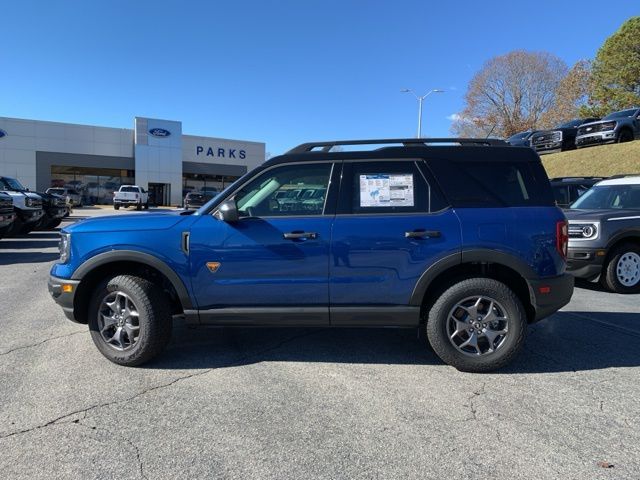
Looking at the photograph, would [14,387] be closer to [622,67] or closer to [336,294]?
[336,294]

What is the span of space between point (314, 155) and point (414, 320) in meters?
1.69

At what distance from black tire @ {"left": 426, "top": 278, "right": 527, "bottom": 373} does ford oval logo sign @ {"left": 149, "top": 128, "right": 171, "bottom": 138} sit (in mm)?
45207

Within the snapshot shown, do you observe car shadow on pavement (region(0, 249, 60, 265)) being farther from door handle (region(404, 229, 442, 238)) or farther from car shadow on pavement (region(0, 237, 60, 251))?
door handle (region(404, 229, 442, 238))

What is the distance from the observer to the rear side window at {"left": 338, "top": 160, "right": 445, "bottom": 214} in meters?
4.23

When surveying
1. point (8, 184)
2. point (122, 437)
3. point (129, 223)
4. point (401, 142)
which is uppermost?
point (8, 184)

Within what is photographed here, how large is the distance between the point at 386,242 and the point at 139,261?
2.12m

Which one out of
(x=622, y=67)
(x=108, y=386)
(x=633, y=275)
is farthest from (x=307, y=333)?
(x=622, y=67)

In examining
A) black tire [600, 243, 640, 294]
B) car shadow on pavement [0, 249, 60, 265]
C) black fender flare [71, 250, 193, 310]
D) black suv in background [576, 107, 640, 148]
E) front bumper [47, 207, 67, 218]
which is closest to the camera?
black fender flare [71, 250, 193, 310]

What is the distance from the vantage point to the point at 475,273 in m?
4.34

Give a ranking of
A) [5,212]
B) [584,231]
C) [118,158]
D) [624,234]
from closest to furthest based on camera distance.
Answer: [624,234], [584,231], [5,212], [118,158]

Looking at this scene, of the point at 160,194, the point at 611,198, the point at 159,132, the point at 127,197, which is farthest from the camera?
the point at 160,194

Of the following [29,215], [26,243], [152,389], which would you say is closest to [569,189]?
[152,389]

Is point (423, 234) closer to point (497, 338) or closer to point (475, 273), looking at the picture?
point (475, 273)

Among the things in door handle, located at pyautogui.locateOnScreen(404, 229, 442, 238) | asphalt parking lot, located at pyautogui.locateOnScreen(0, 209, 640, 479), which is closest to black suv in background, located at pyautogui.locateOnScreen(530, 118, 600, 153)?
asphalt parking lot, located at pyautogui.locateOnScreen(0, 209, 640, 479)
